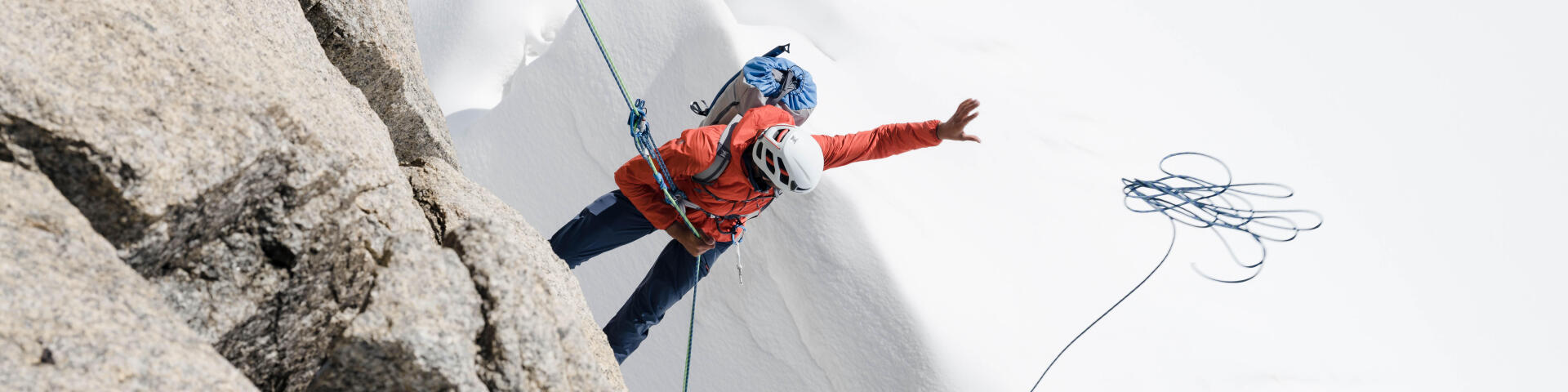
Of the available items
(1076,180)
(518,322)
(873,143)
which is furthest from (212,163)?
(1076,180)

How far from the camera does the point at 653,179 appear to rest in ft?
11.7

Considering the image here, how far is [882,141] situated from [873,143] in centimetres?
4

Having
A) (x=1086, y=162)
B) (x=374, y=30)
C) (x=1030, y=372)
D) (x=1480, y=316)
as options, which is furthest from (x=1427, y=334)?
(x=374, y=30)

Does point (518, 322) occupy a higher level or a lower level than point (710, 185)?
lower

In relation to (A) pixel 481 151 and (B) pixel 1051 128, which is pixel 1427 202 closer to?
(B) pixel 1051 128

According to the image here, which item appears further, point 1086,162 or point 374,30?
point 1086,162

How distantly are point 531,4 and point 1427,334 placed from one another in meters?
7.28

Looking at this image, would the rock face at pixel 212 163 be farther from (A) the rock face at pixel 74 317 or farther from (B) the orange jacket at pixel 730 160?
(B) the orange jacket at pixel 730 160

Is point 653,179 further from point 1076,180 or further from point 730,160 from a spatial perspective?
point 1076,180

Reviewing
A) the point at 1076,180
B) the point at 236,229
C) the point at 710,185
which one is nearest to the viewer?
the point at 236,229

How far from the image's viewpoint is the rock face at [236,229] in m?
1.50

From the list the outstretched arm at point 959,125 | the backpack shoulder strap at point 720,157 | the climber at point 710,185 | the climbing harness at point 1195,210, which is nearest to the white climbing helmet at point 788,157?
the climber at point 710,185

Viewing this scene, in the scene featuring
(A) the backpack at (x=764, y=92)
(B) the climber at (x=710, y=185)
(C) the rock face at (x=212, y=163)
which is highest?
(A) the backpack at (x=764, y=92)

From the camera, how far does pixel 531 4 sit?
307 inches
